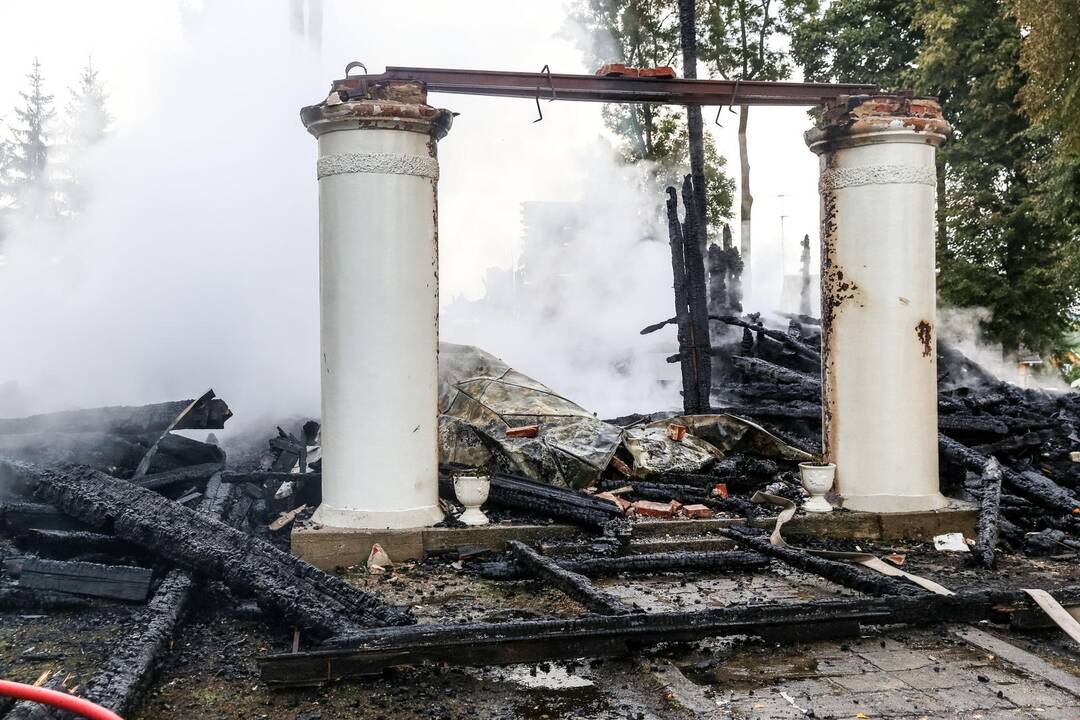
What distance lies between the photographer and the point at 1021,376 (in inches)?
965

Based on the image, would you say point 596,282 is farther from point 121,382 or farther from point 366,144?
Result: point 366,144

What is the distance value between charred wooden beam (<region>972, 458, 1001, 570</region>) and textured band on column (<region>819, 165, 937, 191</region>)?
2.79m

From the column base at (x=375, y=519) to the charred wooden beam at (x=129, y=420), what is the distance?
221cm

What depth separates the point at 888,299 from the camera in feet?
26.4

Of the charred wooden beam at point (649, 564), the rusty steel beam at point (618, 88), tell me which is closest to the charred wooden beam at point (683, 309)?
the rusty steel beam at point (618, 88)

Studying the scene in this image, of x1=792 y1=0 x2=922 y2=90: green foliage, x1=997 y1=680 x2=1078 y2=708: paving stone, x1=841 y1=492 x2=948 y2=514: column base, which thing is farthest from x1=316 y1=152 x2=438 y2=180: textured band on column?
x1=792 y1=0 x2=922 y2=90: green foliage

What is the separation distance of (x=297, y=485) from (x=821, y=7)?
29138 mm

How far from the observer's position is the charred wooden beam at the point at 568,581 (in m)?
5.39

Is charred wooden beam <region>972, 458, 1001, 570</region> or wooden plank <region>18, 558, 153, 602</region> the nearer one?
wooden plank <region>18, 558, 153, 602</region>

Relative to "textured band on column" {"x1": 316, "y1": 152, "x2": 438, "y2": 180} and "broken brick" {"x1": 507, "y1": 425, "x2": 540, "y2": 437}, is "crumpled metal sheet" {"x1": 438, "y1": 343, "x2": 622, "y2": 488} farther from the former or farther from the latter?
"textured band on column" {"x1": 316, "y1": 152, "x2": 438, "y2": 180}

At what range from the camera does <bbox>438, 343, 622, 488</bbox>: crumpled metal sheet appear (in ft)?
28.8

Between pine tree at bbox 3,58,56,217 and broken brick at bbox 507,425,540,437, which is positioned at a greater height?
pine tree at bbox 3,58,56,217

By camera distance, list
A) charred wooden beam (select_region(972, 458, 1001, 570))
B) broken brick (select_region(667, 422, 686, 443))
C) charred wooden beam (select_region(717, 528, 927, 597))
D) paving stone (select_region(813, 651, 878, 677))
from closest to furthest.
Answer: paving stone (select_region(813, 651, 878, 677))
charred wooden beam (select_region(717, 528, 927, 597))
charred wooden beam (select_region(972, 458, 1001, 570))
broken brick (select_region(667, 422, 686, 443))

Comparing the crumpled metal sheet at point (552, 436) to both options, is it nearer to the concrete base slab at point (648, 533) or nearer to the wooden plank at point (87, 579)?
the concrete base slab at point (648, 533)
